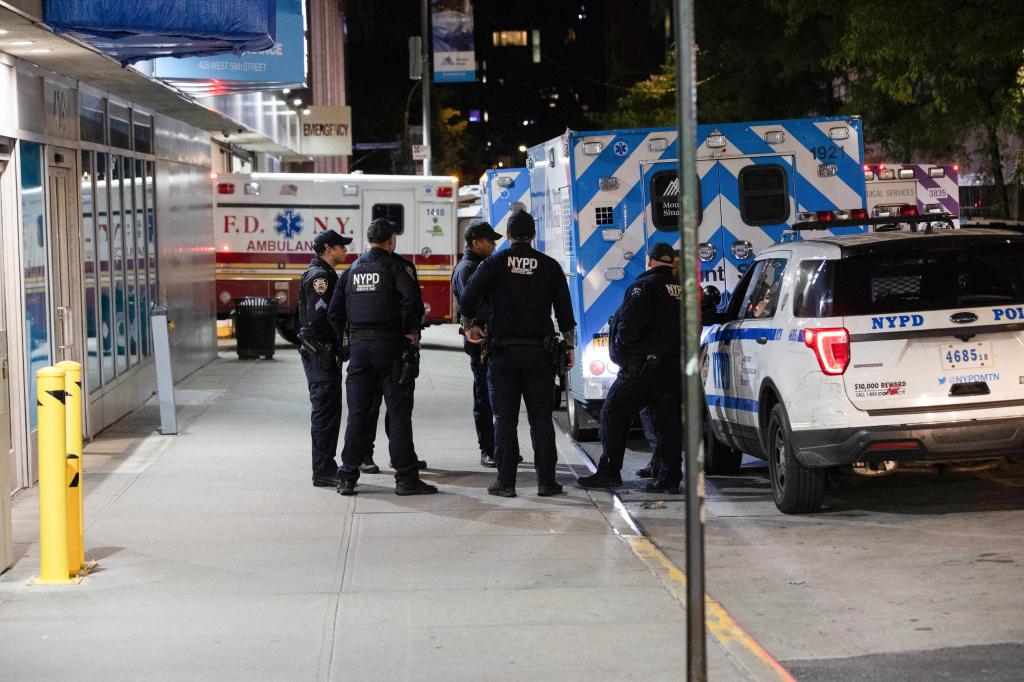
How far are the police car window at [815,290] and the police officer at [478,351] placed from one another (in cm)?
320

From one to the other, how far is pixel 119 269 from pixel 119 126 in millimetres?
1556

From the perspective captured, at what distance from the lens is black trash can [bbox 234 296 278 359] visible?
21.8 meters

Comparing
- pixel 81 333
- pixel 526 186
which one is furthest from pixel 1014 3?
pixel 81 333

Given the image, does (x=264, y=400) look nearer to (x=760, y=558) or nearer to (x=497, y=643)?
(x=760, y=558)

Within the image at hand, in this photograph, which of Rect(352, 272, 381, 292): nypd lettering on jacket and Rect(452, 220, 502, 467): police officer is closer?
Rect(352, 272, 381, 292): nypd lettering on jacket

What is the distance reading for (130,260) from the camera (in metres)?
16.4

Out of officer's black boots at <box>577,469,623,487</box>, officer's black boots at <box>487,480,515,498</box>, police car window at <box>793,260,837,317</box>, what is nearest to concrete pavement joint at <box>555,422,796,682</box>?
officer's black boots at <box>577,469,623,487</box>

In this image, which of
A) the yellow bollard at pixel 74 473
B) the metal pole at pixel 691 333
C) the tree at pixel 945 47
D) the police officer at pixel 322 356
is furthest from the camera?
the tree at pixel 945 47

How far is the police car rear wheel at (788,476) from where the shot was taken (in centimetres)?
912

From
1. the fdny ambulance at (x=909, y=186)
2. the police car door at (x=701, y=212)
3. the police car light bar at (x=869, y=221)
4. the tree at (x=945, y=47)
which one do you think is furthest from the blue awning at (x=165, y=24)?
the fdny ambulance at (x=909, y=186)

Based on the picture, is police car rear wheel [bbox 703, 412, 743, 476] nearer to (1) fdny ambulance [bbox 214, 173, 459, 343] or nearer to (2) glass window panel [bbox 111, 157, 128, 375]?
(2) glass window panel [bbox 111, 157, 128, 375]

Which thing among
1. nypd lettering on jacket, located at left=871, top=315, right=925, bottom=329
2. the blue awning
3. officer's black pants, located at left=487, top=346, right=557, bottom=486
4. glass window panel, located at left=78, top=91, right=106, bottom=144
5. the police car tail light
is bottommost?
officer's black pants, located at left=487, top=346, right=557, bottom=486

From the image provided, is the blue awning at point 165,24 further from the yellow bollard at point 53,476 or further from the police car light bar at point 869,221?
the police car light bar at point 869,221

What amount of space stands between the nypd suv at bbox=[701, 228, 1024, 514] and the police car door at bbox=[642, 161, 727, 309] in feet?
12.0
